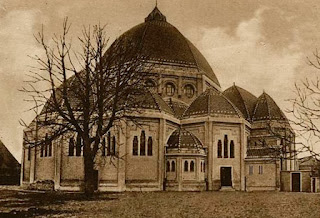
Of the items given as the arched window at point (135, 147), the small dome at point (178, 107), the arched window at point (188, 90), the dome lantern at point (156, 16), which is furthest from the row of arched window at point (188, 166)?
the dome lantern at point (156, 16)

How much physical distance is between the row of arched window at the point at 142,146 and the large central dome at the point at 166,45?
1085cm

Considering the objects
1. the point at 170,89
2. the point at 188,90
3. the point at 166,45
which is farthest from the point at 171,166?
the point at 166,45

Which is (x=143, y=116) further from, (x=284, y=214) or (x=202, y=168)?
(x=284, y=214)

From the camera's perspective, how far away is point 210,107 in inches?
1708

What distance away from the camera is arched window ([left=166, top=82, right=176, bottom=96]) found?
48625 millimetres

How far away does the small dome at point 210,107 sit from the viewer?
43.2 m

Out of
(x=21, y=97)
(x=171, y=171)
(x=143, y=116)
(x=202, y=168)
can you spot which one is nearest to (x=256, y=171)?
(x=202, y=168)

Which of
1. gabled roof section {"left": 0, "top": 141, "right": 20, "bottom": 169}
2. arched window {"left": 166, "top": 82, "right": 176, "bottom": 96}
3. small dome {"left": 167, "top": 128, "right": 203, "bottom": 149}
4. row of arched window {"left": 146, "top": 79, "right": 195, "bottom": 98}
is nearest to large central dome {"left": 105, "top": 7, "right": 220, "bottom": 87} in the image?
row of arched window {"left": 146, "top": 79, "right": 195, "bottom": 98}

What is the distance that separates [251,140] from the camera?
161 ft

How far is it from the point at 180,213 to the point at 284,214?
4391mm

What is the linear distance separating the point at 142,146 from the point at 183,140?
12.7 ft

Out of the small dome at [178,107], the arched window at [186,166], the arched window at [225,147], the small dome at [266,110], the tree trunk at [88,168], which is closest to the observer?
the tree trunk at [88,168]

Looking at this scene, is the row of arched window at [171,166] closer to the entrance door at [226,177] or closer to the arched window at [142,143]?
the arched window at [142,143]

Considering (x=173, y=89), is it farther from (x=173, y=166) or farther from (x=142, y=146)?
(x=173, y=166)
